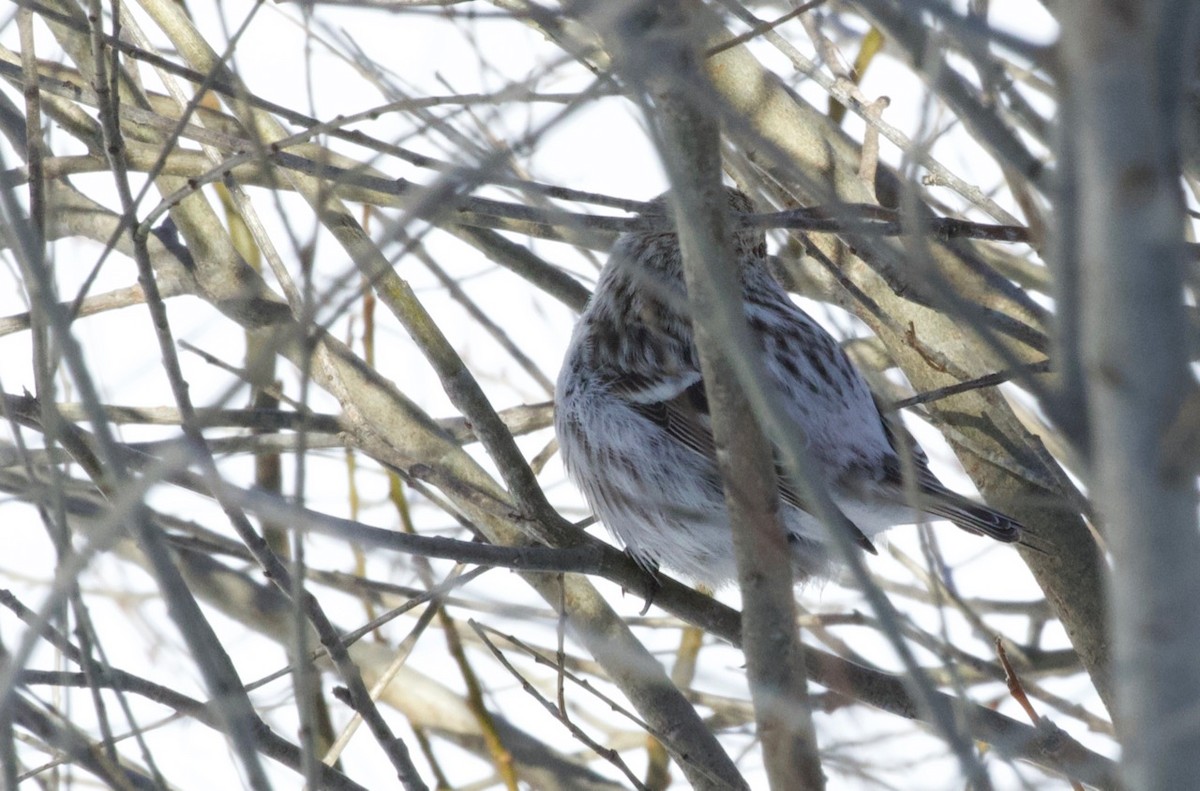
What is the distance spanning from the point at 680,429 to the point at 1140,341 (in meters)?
2.99

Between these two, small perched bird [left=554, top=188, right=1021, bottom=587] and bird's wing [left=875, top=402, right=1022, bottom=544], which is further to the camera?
small perched bird [left=554, top=188, right=1021, bottom=587]

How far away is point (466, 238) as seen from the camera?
13.8ft

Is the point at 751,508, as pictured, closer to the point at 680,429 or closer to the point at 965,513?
the point at 965,513

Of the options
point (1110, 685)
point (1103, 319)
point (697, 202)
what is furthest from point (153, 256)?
point (1103, 319)

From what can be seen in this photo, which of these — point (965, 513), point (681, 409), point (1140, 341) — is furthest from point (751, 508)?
point (681, 409)

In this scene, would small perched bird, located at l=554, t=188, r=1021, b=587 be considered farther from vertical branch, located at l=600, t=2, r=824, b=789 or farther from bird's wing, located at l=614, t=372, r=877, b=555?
vertical branch, located at l=600, t=2, r=824, b=789

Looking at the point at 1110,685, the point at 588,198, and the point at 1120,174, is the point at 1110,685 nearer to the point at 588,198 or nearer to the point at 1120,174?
the point at 588,198

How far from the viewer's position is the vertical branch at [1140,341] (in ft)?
3.73

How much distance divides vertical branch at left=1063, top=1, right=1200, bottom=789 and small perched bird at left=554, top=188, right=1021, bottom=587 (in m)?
2.54

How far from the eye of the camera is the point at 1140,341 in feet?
3.84

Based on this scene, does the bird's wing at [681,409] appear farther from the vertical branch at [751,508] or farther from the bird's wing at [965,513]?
the vertical branch at [751,508]

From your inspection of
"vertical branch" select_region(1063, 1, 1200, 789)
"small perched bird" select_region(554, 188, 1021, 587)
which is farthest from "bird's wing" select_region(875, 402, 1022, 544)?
"vertical branch" select_region(1063, 1, 1200, 789)

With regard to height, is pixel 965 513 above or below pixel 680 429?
below

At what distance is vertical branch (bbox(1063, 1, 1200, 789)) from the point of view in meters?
1.14
